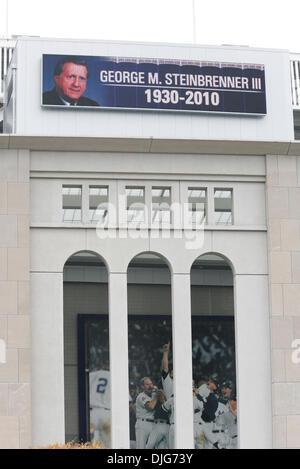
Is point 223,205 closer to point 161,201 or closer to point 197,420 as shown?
point 161,201

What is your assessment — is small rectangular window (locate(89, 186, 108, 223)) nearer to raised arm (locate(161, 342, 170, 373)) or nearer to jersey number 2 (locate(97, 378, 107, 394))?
jersey number 2 (locate(97, 378, 107, 394))

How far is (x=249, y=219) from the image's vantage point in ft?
159

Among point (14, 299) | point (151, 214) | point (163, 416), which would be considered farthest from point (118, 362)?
point (163, 416)

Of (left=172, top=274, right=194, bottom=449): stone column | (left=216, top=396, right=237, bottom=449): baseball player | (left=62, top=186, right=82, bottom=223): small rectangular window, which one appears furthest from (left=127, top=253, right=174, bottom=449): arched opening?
(left=172, top=274, right=194, bottom=449): stone column

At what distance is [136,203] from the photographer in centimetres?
4850

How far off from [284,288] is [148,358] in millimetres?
11509

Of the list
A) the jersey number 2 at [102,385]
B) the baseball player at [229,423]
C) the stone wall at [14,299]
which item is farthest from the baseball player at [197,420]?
the stone wall at [14,299]

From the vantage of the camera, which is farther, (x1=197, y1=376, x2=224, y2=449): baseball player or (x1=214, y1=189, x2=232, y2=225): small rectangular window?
(x1=197, y1=376, x2=224, y2=449): baseball player

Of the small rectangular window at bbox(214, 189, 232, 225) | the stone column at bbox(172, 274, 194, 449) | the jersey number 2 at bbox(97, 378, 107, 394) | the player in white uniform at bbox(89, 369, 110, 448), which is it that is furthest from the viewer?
the jersey number 2 at bbox(97, 378, 107, 394)

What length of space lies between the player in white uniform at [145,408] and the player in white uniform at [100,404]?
5.79 ft

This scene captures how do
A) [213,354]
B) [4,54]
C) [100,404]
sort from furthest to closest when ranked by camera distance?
1. [213,354]
2. [100,404]
3. [4,54]

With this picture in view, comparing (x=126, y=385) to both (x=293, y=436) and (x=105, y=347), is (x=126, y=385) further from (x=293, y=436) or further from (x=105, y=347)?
(x=105, y=347)

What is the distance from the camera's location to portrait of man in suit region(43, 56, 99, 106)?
1939 inches
